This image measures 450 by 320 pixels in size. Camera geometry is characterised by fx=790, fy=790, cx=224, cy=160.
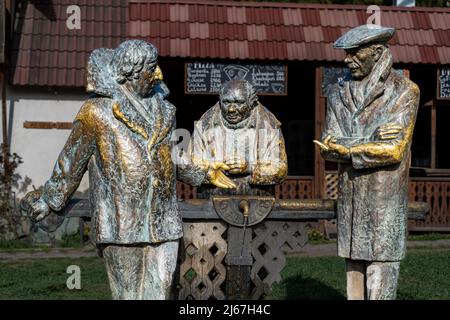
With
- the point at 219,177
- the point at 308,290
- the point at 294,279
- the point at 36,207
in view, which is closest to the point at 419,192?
the point at 294,279

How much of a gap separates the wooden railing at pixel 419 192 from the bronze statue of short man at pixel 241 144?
7.45m

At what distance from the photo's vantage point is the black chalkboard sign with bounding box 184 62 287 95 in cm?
1267

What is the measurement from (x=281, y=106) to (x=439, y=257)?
603 cm

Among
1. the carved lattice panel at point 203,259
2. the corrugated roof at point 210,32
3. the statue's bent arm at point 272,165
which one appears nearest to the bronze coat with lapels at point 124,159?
the carved lattice panel at point 203,259

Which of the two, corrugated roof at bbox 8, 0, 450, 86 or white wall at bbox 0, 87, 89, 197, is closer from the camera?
corrugated roof at bbox 8, 0, 450, 86

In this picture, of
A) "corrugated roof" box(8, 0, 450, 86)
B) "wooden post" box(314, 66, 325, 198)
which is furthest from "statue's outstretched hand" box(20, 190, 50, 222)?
"wooden post" box(314, 66, 325, 198)

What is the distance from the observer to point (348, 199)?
190 inches

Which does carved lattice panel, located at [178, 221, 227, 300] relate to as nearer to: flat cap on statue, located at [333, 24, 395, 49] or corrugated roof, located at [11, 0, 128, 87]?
flat cap on statue, located at [333, 24, 395, 49]

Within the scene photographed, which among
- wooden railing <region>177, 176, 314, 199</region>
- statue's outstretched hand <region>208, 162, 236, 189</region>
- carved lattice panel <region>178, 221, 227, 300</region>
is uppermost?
statue's outstretched hand <region>208, 162, 236, 189</region>

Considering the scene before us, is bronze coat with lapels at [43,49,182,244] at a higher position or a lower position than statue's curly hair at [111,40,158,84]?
lower

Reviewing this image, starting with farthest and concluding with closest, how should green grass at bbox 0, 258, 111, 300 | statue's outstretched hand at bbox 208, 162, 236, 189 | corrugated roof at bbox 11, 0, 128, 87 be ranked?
corrugated roof at bbox 11, 0, 128, 87, green grass at bbox 0, 258, 111, 300, statue's outstretched hand at bbox 208, 162, 236, 189

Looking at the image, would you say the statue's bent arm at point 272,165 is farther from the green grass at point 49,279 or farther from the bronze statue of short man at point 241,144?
the green grass at point 49,279

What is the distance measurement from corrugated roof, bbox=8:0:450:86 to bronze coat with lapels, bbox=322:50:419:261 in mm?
7849

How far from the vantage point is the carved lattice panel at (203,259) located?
538cm
